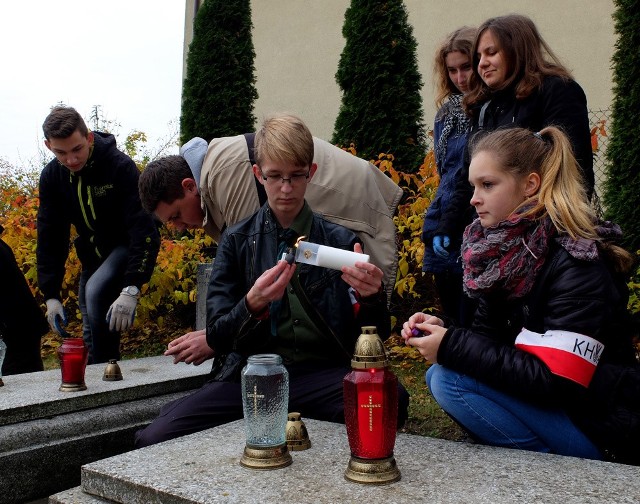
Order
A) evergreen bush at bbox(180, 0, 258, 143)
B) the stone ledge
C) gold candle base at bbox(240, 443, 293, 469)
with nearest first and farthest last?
gold candle base at bbox(240, 443, 293, 469) < the stone ledge < evergreen bush at bbox(180, 0, 258, 143)

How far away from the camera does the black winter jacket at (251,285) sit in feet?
7.47

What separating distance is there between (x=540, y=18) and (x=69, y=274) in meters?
6.07

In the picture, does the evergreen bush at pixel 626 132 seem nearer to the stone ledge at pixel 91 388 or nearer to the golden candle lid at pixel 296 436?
the stone ledge at pixel 91 388

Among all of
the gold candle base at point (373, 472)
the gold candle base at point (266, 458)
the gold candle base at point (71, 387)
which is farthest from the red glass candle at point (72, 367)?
the gold candle base at point (373, 472)

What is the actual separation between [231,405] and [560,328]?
111 centimetres

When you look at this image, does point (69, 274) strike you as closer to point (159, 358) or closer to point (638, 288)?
point (159, 358)

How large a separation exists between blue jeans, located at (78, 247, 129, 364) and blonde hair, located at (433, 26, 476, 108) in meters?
1.90

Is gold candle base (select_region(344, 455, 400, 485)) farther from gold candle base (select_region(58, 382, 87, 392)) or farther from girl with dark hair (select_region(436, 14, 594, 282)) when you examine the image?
gold candle base (select_region(58, 382, 87, 392))

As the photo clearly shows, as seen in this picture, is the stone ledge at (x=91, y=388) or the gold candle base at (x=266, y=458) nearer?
the gold candle base at (x=266, y=458)

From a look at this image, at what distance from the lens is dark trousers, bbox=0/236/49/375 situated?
364cm

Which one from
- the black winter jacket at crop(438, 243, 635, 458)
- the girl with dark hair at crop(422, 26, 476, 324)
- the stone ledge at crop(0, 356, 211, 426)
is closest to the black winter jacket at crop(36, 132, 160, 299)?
the stone ledge at crop(0, 356, 211, 426)

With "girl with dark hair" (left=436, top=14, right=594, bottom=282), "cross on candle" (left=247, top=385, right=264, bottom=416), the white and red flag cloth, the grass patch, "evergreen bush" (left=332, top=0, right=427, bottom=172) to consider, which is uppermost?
"evergreen bush" (left=332, top=0, right=427, bottom=172)

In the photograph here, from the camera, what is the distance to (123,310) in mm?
3561

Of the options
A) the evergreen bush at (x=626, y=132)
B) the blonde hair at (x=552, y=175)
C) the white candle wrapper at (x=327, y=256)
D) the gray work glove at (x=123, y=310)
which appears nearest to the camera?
the blonde hair at (x=552, y=175)
